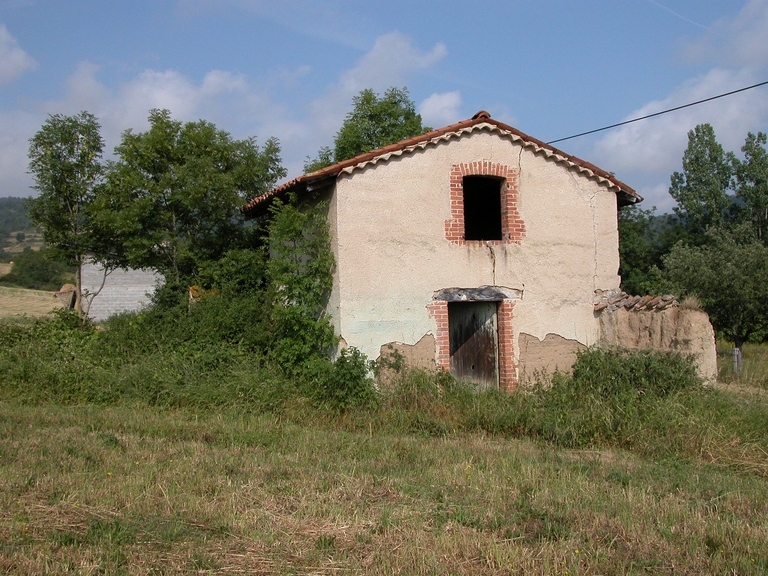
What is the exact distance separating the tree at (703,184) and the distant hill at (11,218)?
285ft

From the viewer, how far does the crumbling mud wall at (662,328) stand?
33.3 ft

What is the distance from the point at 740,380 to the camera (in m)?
11.9

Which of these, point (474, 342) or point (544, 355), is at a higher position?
point (474, 342)

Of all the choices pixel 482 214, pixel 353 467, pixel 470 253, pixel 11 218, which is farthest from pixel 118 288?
pixel 11 218

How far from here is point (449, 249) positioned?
1109 cm

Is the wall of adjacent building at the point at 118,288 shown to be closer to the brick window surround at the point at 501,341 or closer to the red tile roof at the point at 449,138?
the red tile roof at the point at 449,138

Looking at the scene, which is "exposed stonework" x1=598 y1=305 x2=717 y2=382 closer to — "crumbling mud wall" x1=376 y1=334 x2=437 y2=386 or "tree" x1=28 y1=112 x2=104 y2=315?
"crumbling mud wall" x1=376 y1=334 x2=437 y2=386

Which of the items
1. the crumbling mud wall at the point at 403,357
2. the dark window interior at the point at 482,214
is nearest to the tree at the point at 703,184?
the dark window interior at the point at 482,214

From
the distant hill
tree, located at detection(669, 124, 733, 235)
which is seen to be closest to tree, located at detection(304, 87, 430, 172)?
tree, located at detection(669, 124, 733, 235)

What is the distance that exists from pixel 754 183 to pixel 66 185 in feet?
117

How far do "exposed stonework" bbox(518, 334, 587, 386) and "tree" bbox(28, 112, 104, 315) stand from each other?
10596 mm

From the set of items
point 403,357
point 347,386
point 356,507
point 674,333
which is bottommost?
point 356,507

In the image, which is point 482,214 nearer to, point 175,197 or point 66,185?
point 175,197

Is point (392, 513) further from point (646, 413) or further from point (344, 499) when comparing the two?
point (646, 413)
